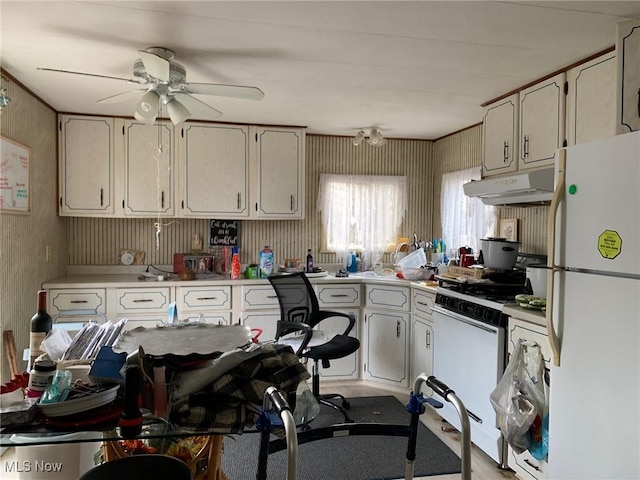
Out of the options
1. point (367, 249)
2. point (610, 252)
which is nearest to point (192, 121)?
point (367, 249)

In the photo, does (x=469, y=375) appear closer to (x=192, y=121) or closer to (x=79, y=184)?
(x=192, y=121)

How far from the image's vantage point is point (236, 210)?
4.00m

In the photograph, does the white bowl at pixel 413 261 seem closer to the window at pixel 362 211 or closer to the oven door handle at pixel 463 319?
the window at pixel 362 211

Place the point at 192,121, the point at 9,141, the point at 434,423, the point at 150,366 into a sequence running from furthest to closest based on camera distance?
the point at 192,121 < the point at 434,423 < the point at 9,141 < the point at 150,366

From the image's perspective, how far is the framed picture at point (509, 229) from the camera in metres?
3.40

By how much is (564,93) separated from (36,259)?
12.0 ft

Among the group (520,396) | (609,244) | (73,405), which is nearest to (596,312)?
(609,244)

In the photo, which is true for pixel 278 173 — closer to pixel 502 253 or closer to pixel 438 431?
pixel 502 253

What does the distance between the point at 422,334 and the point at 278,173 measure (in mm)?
1882

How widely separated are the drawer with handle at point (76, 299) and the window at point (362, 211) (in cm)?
212

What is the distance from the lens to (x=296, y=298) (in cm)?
326

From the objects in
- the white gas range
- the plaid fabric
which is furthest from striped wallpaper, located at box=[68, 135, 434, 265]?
the plaid fabric

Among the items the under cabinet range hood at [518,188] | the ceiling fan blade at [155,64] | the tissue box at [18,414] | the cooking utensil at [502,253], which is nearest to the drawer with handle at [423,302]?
the cooking utensil at [502,253]

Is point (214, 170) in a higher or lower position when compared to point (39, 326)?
higher
